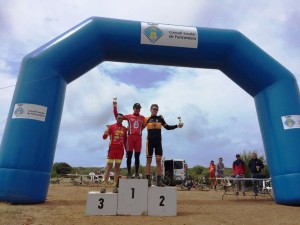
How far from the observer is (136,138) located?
707 centimetres

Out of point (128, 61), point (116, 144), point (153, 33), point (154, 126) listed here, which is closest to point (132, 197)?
point (116, 144)

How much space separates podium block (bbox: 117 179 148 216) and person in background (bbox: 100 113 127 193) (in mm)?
693

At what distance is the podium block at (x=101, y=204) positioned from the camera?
6121 mm

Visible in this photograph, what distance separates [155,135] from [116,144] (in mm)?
894

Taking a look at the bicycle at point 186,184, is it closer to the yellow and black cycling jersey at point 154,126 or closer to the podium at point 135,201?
the yellow and black cycling jersey at point 154,126

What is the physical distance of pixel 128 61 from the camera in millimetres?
9320

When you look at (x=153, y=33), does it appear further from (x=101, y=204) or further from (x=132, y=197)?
(x=101, y=204)

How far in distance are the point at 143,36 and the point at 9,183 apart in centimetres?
503

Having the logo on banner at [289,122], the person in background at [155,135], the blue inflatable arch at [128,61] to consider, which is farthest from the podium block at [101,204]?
the logo on banner at [289,122]

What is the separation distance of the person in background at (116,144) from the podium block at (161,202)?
993 millimetres

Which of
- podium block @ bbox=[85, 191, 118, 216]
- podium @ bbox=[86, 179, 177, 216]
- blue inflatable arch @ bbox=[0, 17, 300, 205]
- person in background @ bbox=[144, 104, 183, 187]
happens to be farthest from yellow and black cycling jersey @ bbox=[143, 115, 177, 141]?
blue inflatable arch @ bbox=[0, 17, 300, 205]

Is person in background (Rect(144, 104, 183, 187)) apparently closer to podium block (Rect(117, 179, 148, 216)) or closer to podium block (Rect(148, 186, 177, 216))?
podium block (Rect(148, 186, 177, 216))

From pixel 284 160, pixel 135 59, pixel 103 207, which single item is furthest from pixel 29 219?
pixel 284 160

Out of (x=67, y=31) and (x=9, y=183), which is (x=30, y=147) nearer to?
(x=9, y=183)
